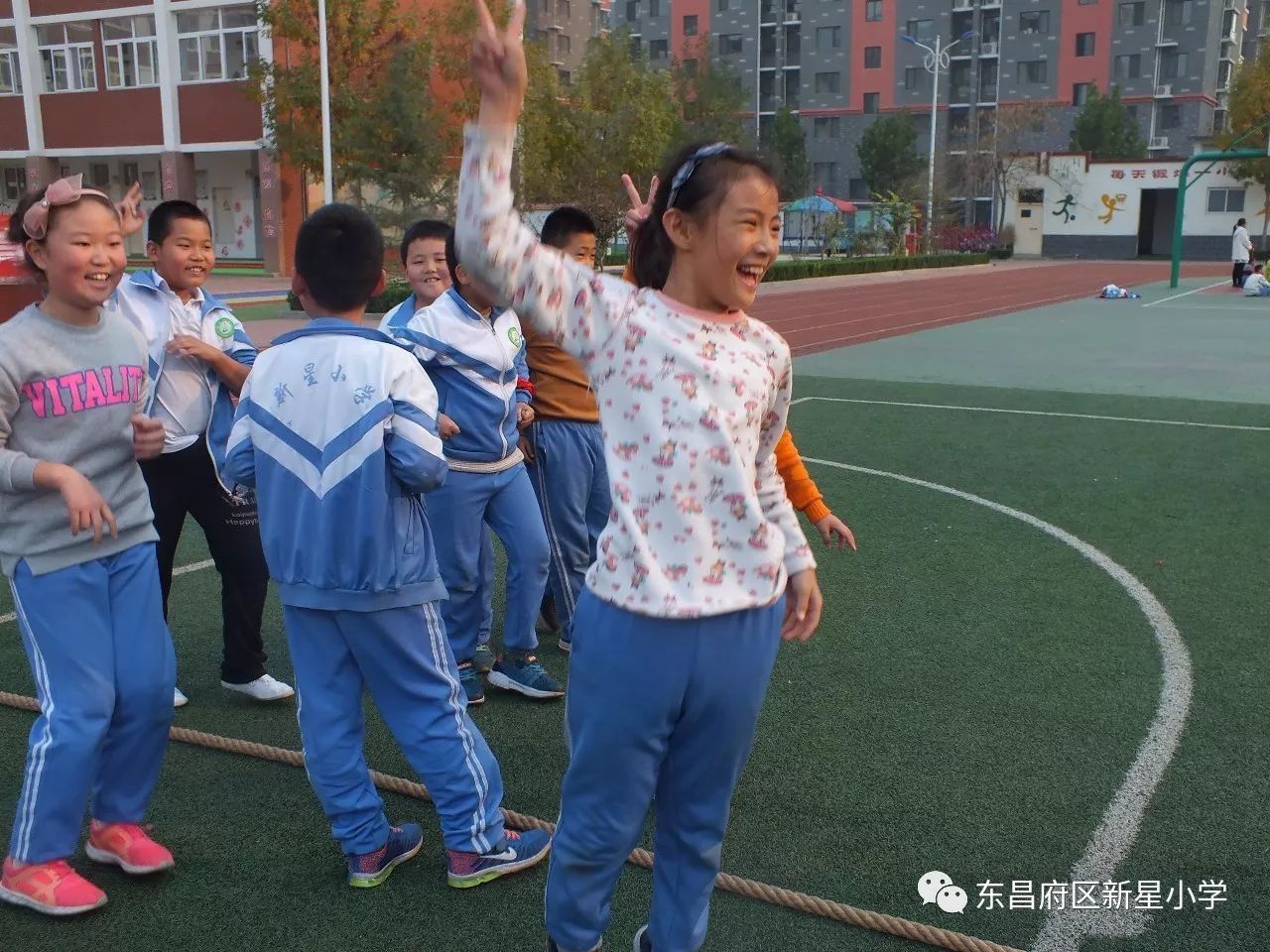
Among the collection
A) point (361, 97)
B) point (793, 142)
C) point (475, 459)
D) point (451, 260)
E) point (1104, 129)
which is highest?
point (1104, 129)

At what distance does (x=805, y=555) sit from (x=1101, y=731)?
2.04 meters

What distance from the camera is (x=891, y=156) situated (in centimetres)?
5947

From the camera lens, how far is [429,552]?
2.93m

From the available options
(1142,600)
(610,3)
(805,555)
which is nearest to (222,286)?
(1142,600)

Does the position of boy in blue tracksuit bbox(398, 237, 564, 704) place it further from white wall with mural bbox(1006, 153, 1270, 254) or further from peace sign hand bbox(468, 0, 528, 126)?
white wall with mural bbox(1006, 153, 1270, 254)

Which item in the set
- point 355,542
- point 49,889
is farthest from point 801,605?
point 49,889

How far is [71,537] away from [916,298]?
2474 centimetres


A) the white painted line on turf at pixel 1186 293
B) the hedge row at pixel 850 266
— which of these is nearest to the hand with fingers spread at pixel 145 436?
the hedge row at pixel 850 266

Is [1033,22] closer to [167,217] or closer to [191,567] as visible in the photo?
[191,567]

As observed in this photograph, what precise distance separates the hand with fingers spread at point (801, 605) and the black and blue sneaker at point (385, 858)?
1291 millimetres

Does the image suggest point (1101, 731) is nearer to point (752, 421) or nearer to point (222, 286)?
point (752, 421)

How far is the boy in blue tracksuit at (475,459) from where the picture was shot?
388cm

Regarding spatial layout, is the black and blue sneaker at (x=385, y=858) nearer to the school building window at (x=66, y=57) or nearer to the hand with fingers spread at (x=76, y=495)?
the hand with fingers spread at (x=76, y=495)

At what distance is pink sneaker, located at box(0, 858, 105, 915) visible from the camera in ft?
9.32
